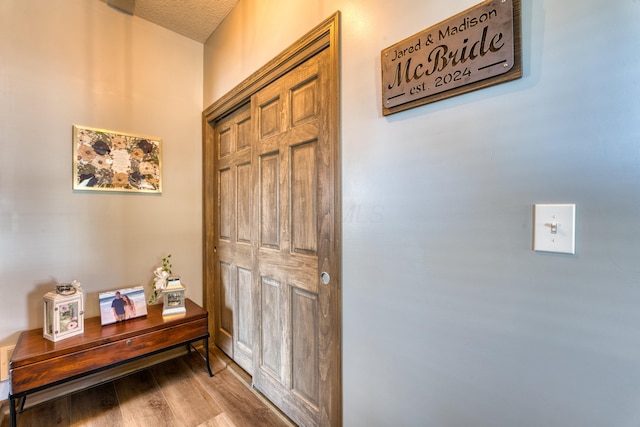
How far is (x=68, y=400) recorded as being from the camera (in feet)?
5.71

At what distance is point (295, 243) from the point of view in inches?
59.8

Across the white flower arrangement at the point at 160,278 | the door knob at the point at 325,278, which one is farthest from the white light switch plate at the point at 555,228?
the white flower arrangement at the point at 160,278

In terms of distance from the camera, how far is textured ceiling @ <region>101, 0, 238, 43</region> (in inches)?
76.3

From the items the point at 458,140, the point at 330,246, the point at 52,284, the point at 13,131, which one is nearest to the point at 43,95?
the point at 13,131

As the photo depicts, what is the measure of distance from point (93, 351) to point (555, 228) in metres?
2.26

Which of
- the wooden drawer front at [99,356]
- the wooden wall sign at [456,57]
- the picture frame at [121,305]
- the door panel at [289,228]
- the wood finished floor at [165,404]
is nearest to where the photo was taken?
the wooden wall sign at [456,57]

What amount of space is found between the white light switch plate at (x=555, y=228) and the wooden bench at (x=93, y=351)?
2074 millimetres

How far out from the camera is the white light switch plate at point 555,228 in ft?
2.18

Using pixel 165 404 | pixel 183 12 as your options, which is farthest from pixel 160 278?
pixel 183 12

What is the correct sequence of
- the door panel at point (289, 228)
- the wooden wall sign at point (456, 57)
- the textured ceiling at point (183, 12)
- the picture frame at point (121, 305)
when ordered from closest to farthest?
1. the wooden wall sign at point (456, 57)
2. the door panel at point (289, 228)
3. the picture frame at point (121, 305)
4. the textured ceiling at point (183, 12)

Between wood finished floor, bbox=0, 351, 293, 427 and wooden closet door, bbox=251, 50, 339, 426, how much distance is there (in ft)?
0.53

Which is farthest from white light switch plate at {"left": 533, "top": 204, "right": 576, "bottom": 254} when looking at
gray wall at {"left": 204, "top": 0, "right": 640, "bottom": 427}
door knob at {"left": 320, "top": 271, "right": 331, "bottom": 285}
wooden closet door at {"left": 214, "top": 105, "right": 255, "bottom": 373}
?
wooden closet door at {"left": 214, "top": 105, "right": 255, "bottom": 373}

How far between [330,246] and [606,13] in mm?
1086

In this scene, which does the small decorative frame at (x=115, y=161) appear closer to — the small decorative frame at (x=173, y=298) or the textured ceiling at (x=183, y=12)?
the small decorative frame at (x=173, y=298)
